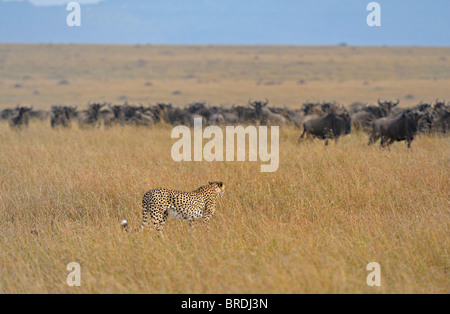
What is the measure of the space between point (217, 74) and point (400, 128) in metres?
60.5

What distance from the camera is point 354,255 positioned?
5.69 metres

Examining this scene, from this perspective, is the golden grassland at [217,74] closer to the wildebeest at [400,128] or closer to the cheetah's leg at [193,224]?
the wildebeest at [400,128]

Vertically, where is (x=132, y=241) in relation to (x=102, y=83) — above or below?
below

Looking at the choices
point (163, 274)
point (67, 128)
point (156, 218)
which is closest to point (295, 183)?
point (156, 218)

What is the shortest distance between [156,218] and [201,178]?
2.93 meters

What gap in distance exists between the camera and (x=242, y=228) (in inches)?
263

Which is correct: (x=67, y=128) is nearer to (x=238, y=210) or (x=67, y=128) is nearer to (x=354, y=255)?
(x=238, y=210)

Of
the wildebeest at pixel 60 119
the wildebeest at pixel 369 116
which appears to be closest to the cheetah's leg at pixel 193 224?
the wildebeest at pixel 369 116

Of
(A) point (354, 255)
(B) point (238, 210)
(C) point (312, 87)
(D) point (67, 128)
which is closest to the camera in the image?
(A) point (354, 255)

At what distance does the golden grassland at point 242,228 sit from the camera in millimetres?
5148

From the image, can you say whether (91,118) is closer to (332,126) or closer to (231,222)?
(332,126)

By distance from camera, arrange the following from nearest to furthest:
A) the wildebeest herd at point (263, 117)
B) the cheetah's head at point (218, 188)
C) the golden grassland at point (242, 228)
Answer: the golden grassland at point (242, 228), the cheetah's head at point (218, 188), the wildebeest herd at point (263, 117)

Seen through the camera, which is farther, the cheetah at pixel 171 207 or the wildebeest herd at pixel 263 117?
the wildebeest herd at pixel 263 117

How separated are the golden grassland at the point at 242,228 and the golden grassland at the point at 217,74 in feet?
116
